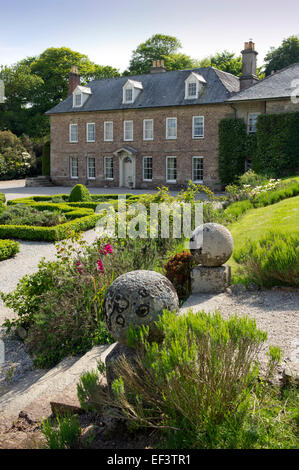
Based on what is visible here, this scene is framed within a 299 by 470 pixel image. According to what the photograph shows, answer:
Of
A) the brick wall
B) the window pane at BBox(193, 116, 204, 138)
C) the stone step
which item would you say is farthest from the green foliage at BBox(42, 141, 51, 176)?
the stone step

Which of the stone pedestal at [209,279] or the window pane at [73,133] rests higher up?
the window pane at [73,133]

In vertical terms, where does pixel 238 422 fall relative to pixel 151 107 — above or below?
below

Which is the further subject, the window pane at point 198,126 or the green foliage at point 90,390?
the window pane at point 198,126

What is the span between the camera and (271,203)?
14000mm

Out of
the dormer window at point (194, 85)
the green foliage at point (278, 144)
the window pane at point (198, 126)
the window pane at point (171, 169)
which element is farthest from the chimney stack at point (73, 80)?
the green foliage at point (278, 144)

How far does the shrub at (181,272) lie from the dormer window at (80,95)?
29.8 metres

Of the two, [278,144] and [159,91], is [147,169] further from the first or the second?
[278,144]

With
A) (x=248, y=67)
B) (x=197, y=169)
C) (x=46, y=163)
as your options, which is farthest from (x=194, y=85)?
(x=46, y=163)

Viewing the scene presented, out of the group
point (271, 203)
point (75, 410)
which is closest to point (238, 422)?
point (75, 410)

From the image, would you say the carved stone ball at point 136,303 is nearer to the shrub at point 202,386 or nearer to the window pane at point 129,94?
the shrub at point 202,386

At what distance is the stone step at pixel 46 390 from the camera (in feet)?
13.3

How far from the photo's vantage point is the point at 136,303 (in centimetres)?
378

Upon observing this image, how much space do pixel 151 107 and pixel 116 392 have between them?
29.6 meters
